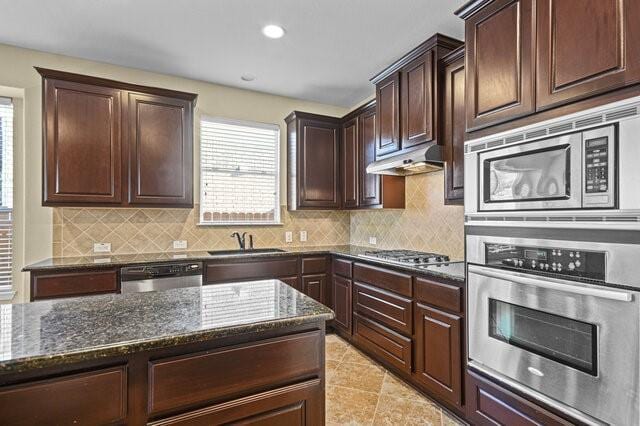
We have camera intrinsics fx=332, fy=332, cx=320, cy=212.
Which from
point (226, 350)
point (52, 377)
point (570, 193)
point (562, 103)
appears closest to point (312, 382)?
point (226, 350)

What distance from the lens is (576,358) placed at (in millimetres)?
1496

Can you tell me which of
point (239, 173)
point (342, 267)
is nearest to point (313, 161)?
point (239, 173)

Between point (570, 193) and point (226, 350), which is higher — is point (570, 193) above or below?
above

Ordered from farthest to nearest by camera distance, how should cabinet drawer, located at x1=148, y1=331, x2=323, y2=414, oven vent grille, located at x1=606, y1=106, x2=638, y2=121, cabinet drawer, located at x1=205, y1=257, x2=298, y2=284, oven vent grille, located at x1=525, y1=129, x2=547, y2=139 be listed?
cabinet drawer, located at x1=205, y1=257, x2=298, y2=284 < oven vent grille, located at x1=525, y1=129, x2=547, y2=139 < oven vent grille, located at x1=606, y1=106, x2=638, y2=121 < cabinet drawer, located at x1=148, y1=331, x2=323, y2=414

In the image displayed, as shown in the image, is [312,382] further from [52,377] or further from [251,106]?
[251,106]

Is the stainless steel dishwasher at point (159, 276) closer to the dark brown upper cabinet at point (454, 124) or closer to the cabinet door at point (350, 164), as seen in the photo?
the cabinet door at point (350, 164)

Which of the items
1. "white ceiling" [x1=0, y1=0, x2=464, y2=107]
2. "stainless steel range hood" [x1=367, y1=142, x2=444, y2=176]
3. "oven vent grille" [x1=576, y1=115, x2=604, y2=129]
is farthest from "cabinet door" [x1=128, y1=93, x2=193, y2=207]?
"oven vent grille" [x1=576, y1=115, x2=604, y2=129]

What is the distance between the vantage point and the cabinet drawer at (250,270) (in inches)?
130

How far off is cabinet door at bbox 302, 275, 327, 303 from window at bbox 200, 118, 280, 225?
918 mm

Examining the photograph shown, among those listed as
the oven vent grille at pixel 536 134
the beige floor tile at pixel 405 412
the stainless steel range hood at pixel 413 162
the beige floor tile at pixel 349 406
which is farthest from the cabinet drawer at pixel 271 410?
the stainless steel range hood at pixel 413 162

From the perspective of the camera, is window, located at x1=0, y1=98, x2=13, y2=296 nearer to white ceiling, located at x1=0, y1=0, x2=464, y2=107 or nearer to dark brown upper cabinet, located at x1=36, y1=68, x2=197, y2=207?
dark brown upper cabinet, located at x1=36, y1=68, x2=197, y2=207

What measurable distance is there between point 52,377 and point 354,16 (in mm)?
2790

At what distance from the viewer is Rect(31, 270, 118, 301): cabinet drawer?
2648 millimetres

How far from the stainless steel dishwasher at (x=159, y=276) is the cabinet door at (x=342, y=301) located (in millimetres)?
1442
